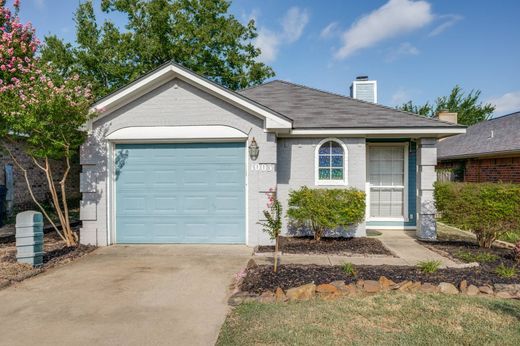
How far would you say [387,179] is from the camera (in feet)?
31.1

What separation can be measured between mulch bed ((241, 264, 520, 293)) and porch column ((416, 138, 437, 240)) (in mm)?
2848

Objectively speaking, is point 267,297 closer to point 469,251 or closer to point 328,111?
point 469,251

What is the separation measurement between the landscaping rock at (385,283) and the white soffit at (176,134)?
4260mm

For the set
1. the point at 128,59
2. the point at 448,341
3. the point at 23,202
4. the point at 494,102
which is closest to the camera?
the point at 448,341

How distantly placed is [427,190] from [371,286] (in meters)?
4.88

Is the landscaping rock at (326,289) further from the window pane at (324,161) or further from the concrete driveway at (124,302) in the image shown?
the window pane at (324,161)

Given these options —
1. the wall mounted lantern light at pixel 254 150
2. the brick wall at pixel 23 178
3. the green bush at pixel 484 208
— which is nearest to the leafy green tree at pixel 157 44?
the brick wall at pixel 23 178

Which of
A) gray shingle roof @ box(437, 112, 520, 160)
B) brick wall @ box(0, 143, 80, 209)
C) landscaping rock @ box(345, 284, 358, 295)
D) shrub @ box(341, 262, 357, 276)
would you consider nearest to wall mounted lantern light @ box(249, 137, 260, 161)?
shrub @ box(341, 262, 357, 276)

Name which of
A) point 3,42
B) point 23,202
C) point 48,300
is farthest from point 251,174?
point 23,202

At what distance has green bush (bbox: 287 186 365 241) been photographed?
24.7 ft

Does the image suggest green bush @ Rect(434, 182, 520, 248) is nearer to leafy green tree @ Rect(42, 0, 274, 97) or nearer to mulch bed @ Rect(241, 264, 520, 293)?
mulch bed @ Rect(241, 264, 520, 293)

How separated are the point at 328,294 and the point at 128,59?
872 inches

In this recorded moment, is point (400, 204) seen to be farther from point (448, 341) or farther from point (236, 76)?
point (236, 76)

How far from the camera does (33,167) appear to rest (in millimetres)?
12836
